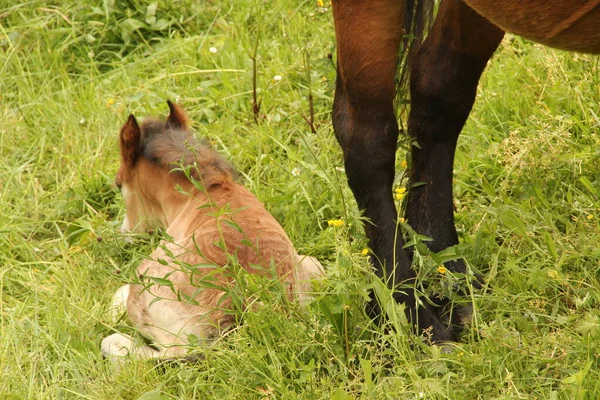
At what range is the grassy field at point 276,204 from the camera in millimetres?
3137

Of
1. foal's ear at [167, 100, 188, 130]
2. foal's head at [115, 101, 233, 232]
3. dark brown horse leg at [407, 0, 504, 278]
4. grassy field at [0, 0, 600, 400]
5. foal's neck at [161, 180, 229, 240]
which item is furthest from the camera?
foal's ear at [167, 100, 188, 130]

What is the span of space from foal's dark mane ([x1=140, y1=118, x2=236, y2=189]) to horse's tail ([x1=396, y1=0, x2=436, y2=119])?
3.18 ft

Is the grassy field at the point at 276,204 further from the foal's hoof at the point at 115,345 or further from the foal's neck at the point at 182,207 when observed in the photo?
the foal's neck at the point at 182,207

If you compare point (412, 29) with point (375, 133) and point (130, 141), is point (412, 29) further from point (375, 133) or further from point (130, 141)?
point (130, 141)

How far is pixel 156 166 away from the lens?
14.1ft

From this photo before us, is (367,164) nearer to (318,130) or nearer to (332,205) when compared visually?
(332,205)

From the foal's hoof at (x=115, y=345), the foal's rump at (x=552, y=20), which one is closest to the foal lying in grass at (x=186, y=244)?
the foal's hoof at (x=115, y=345)

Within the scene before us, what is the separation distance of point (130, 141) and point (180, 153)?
0.95 ft

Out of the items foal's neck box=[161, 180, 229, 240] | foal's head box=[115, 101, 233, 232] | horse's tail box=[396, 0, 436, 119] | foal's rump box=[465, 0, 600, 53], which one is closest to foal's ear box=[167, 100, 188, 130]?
foal's head box=[115, 101, 233, 232]

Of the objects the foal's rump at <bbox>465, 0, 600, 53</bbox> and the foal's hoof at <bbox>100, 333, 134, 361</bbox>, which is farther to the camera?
the foal's hoof at <bbox>100, 333, 134, 361</bbox>

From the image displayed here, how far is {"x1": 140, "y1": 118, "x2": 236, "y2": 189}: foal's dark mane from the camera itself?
13.3 feet

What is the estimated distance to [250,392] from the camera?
3.16 metres

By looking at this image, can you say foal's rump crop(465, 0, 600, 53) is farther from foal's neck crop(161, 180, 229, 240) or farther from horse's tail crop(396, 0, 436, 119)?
foal's neck crop(161, 180, 229, 240)

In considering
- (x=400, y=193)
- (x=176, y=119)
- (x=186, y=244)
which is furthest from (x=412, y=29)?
(x=176, y=119)
